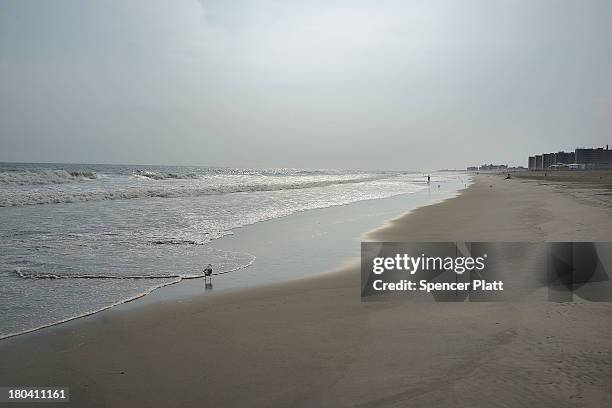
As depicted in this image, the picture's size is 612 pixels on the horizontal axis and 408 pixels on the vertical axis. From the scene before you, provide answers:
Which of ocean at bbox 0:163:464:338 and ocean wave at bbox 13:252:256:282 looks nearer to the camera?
ocean at bbox 0:163:464:338

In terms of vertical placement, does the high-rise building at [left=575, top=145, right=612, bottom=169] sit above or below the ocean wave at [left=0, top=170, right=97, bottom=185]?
above

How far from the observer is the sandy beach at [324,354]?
3.71 m

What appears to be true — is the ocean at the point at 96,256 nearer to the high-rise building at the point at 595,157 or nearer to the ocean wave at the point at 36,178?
the ocean wave at the point at 36,178

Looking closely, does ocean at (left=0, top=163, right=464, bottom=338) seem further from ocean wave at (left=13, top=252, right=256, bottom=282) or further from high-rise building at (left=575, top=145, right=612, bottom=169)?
high-rise building at (left=575, top=145, right=612, bottom=169)

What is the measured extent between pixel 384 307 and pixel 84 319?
435cm

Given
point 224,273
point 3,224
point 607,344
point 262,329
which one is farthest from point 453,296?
point 3,224

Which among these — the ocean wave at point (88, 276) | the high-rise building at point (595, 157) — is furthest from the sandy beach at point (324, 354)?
the high-rise building at point (595, 157)
